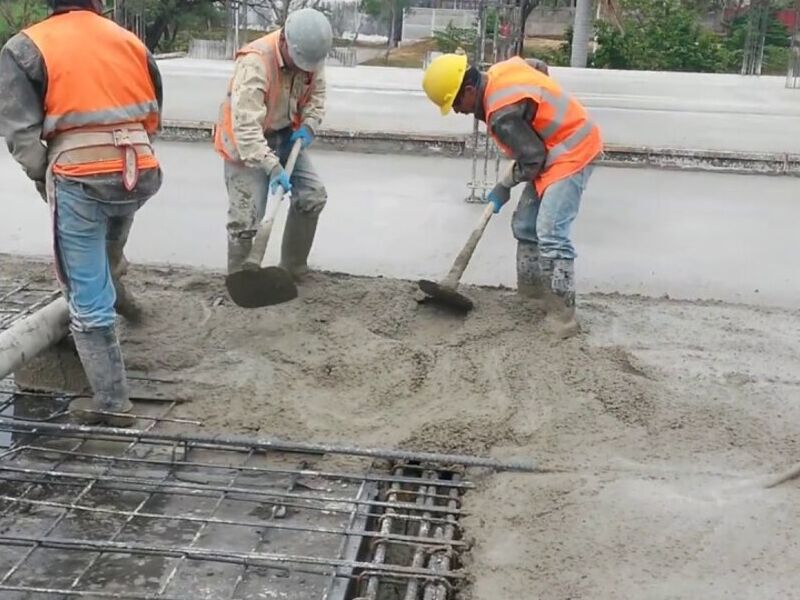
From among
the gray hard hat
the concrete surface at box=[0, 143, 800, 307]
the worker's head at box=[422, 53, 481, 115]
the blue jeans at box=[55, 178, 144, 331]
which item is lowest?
the concrete surface at box=[0, 143, 800, 307]

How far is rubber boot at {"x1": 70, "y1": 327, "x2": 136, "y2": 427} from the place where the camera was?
12.0ft

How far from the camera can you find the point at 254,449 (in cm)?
351

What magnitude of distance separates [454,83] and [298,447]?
1.88 metres

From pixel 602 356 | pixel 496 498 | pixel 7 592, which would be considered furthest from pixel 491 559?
pixel 602 356

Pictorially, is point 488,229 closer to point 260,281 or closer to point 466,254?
point 466,254

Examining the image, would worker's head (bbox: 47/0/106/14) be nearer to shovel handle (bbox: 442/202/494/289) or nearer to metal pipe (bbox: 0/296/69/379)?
metal pipe (bbox: 0/296/69/379)

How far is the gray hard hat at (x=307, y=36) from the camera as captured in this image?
443 cm

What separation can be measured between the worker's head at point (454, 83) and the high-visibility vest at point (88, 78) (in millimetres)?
1396

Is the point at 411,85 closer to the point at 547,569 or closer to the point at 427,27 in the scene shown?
the point at 547,569

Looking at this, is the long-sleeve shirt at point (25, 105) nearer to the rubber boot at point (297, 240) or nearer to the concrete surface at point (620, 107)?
the rubber boot at point (297, 240)

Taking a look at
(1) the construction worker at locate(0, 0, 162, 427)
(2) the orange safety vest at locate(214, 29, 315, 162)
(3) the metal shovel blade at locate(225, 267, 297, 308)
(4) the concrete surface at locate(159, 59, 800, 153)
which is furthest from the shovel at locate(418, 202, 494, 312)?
(4) the concrete surface at locate(159, 59, 800, 153)

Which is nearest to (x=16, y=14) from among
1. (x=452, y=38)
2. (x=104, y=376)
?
(x=452, y=38)

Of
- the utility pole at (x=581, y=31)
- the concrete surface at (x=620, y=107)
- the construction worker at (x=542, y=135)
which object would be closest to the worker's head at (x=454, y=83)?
the construction worker at (x=542, y=135)

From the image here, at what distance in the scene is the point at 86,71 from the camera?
3447 mm
